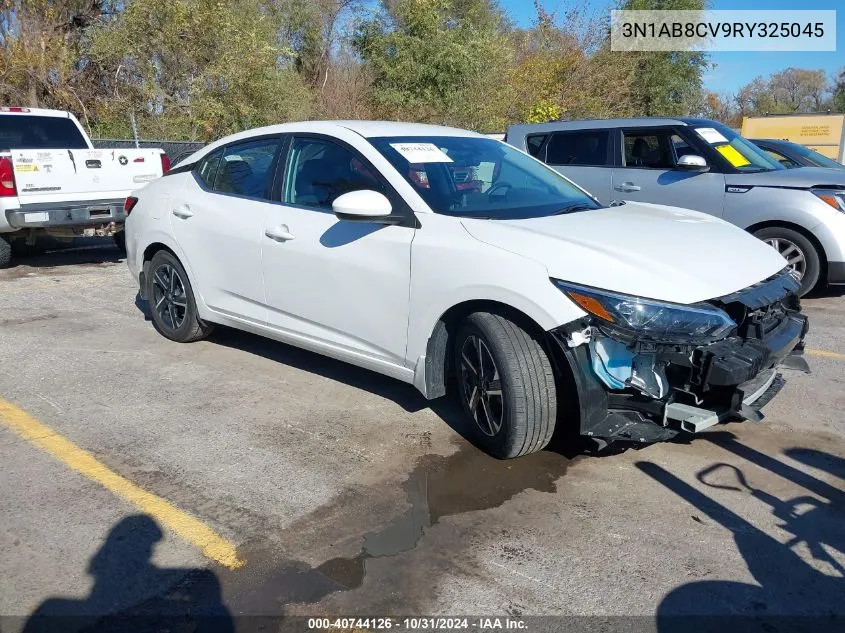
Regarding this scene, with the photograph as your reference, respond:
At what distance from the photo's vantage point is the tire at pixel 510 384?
11.3 ft

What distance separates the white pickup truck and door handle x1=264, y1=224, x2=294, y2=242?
4.97 metres

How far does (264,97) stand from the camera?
21.4 metres

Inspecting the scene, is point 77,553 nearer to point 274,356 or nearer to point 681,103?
point 274,356

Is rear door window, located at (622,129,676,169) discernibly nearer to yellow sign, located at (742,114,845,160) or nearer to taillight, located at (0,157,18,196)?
taillight, located at (0,157,18,196)

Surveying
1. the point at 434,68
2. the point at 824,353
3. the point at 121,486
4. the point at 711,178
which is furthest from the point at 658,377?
the point at 434,68

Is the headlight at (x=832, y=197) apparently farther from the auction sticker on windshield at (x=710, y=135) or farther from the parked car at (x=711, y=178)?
the auction sticker on windshield at (x=710, y=135)

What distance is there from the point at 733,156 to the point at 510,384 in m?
5.50

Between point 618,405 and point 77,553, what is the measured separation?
238cm

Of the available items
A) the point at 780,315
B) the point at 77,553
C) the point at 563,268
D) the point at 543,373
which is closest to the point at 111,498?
the point at 77,553

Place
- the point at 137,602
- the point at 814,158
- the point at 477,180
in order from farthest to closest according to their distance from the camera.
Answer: the point at 814,158
the point at 477,180
the point at 137,602

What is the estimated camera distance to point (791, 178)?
7309mm

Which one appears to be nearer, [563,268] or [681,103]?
[563,268]

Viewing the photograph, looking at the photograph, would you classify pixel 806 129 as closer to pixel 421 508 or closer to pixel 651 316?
pixel 651 316

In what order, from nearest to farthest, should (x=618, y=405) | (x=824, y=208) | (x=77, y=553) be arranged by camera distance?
(x=77, y=553) → (x=618, y=405) → (x=824, y=208)
